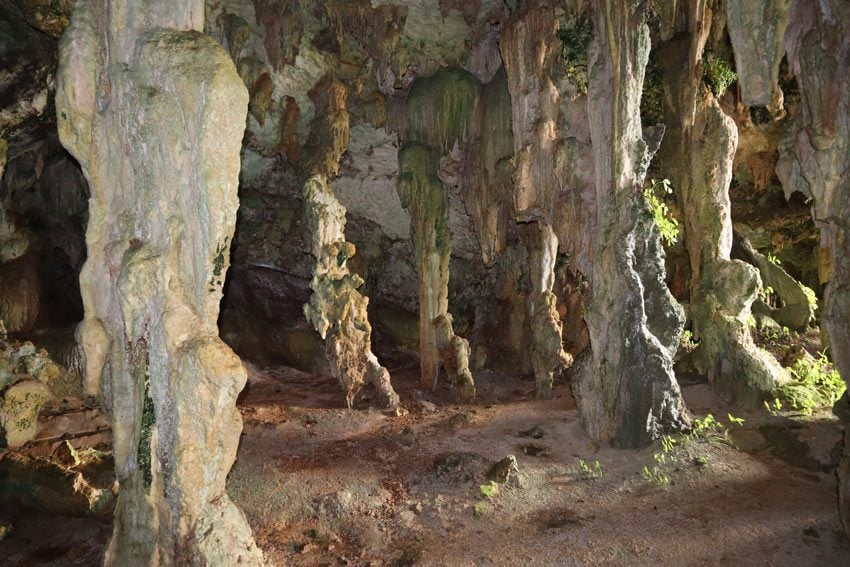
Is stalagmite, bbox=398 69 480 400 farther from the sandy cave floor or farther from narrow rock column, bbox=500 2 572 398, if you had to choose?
the sandy cave floor

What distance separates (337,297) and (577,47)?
687 cm

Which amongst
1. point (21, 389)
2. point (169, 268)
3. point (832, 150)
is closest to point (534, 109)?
point (832, 150)

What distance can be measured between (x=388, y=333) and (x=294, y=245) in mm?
4345

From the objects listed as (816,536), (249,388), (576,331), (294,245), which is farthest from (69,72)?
(576,331)

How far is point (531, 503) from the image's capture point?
695 cm

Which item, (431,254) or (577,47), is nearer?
(577,47)

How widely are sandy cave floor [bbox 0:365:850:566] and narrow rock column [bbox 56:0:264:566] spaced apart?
4.99 ft

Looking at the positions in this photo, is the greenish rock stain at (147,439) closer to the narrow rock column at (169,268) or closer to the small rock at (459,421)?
the narrow rock column at (169,268)

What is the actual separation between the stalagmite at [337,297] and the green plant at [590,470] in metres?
4.90

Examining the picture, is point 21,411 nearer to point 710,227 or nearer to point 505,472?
point 505,472

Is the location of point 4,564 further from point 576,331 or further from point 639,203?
point 576,331

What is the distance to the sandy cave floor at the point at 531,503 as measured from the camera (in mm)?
5734

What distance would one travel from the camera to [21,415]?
922cm

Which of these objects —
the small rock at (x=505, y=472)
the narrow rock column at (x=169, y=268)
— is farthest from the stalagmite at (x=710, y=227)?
the narrow rock column at (x=169, y=268)
